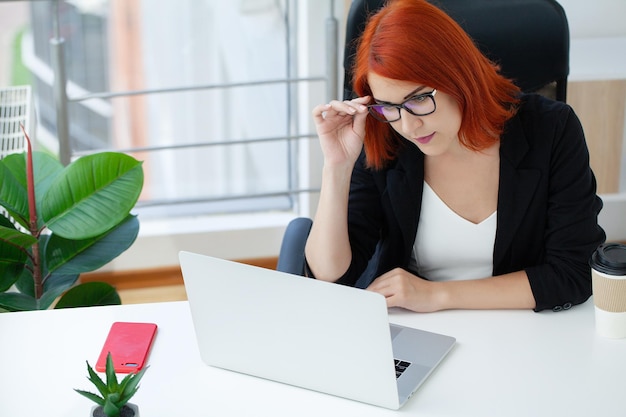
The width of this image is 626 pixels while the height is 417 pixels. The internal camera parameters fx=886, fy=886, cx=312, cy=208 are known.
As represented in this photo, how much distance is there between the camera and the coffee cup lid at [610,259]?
1.39 m

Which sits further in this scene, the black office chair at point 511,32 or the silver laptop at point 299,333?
the black office chair at point 511,32

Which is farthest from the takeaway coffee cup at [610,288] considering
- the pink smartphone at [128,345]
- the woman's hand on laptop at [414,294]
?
the pink smartphone at [128,345]

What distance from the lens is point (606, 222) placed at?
317 cm

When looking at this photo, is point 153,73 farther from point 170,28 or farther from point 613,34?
point 613,34

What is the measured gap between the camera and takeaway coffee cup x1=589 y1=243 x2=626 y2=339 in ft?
4.58

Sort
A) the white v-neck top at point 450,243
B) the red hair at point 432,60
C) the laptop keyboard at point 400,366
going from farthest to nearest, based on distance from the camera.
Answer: the white v-neck top at point 450,243, the red hair at point 432,60, the laptop keyboard at point 400,366

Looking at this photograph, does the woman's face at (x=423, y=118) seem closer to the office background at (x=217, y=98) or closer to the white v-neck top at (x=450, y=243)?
the white v-neck top at (x=450, y=243)

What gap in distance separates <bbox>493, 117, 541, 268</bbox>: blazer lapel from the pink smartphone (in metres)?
0.70

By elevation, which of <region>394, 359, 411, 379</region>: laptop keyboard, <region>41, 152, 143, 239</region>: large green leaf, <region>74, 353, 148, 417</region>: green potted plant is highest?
<region>41, 152, 143, 239</region>: large green leaf

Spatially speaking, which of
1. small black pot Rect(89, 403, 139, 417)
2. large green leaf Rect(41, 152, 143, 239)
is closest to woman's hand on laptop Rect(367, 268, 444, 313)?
small black pot Rect(89, 403, 139, 417)

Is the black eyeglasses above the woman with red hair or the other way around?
above

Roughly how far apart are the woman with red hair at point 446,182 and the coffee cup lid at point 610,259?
0.42ft

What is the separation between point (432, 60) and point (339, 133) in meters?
0.27

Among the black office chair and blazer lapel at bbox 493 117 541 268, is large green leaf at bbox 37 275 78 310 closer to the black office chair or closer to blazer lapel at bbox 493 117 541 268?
the black office chair
